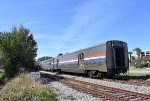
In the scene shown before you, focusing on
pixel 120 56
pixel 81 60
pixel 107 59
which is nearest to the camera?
pixel 107 59

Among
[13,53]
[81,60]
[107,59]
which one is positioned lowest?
[107,59]

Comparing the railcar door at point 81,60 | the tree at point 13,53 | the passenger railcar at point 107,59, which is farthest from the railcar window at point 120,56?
the tree at point 13,53

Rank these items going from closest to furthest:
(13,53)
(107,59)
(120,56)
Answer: (107,59) → (120,56) → (13,53)

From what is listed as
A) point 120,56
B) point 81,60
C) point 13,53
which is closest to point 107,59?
point 120,56

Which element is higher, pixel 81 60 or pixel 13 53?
pixel 13 53

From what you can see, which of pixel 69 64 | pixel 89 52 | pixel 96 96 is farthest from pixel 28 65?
pixel 96 96

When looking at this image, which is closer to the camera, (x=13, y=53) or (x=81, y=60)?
(x=81, y=60)

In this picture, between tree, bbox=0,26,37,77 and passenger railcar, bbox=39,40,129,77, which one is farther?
tree, bbox=0,26,37,77

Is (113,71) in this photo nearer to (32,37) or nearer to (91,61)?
(91,61)

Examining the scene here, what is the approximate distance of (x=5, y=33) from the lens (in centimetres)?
4272

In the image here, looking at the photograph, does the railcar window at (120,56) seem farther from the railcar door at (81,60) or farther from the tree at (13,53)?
the tree at (13,53)

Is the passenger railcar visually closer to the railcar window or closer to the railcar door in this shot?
the railcar window

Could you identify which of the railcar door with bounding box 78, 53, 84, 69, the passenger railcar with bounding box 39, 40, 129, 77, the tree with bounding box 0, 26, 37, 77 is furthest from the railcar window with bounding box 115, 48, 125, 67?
the tree with bounding box 0, 26, 37, 77

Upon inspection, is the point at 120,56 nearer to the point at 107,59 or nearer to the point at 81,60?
the point at 107,59
